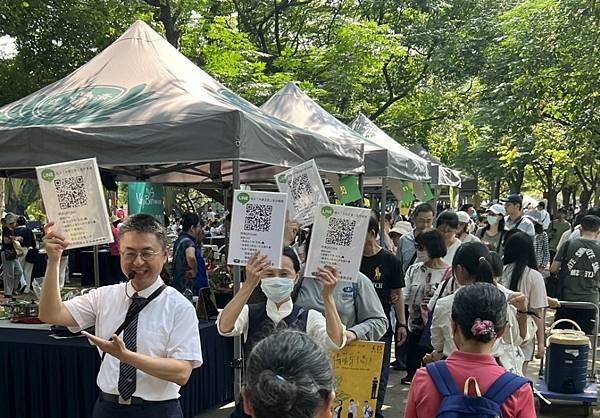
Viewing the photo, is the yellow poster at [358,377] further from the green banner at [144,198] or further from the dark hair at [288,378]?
the green banner at [144,198]

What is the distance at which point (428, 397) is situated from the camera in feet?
8.85

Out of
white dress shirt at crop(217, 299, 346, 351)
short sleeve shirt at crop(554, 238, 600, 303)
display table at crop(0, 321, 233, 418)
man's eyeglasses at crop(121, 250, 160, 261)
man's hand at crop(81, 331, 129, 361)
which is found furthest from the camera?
short sleeve shirt at crop(554, 238, 600, 303)

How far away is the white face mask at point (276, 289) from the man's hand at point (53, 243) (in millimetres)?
1076

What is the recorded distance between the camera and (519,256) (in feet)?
18.6

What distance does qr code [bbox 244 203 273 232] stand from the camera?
4.15 metres

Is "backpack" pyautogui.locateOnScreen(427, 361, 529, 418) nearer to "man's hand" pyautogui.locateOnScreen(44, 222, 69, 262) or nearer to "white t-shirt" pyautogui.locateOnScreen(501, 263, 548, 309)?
"man's hand" pyautogui.locateOnScreen(44, 222, 69, 262)

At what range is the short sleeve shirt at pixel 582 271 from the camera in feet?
24.3

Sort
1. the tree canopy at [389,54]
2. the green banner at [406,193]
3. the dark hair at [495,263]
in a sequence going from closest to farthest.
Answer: the dark hair at [495,263] → the green banner at [406,193] → the tree canopy at [389,54]

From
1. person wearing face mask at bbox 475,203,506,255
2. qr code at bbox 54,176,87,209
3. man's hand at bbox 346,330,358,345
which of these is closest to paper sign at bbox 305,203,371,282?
man's hand at bbox 346,330,358,345

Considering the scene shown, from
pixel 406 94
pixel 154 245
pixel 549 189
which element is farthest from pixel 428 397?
pixel 549 189

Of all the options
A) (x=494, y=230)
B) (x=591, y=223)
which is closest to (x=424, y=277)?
(x=591, y=223)

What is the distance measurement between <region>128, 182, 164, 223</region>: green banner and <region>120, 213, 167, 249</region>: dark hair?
6821mm

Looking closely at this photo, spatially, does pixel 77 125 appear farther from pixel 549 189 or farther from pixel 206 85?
pixel 549 189

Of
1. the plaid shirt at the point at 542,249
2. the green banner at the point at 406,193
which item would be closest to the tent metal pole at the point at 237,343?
the plaid shirt at the point at 542,249
